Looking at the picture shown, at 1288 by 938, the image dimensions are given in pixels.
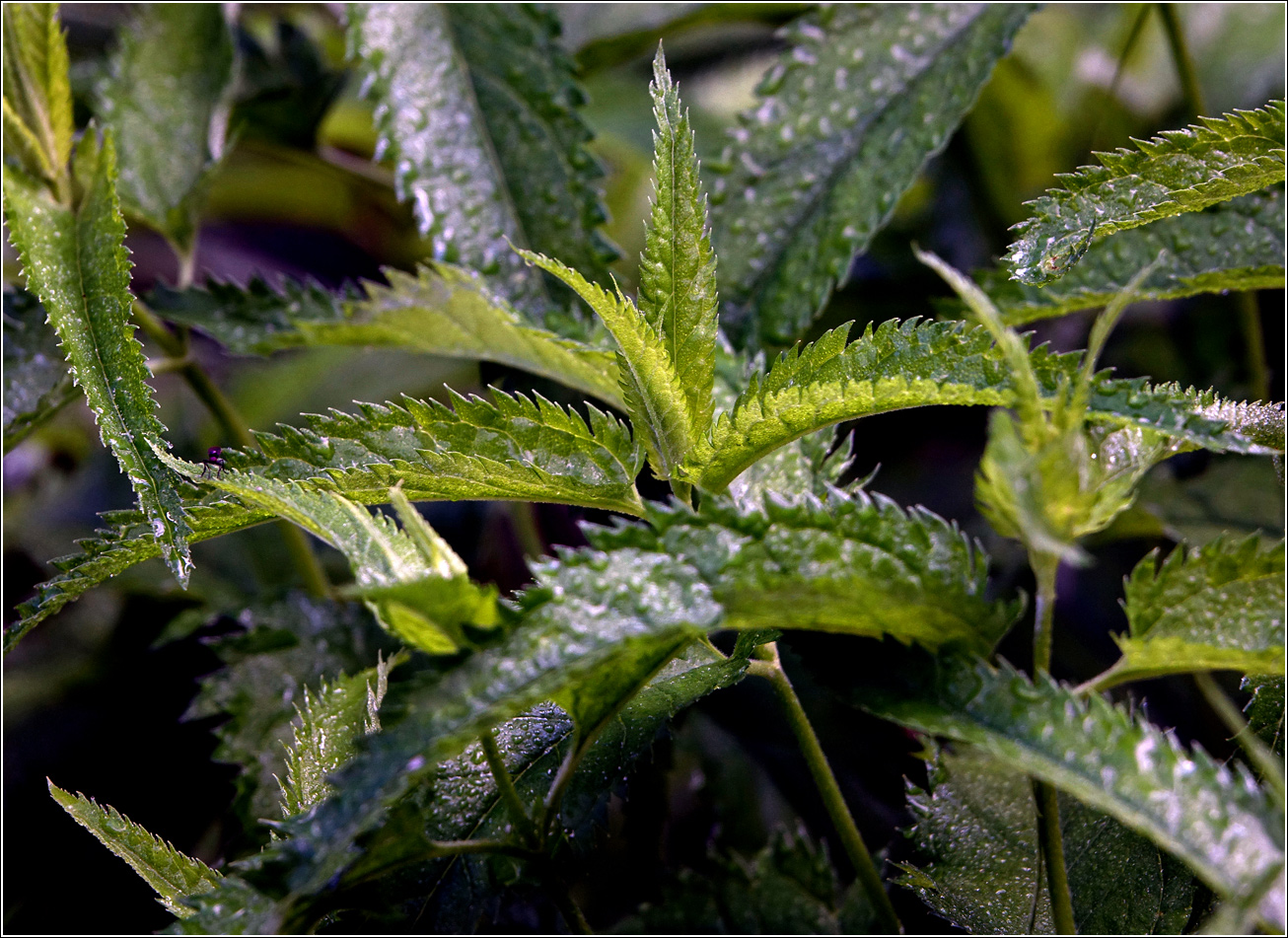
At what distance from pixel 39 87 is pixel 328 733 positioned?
0.51 m

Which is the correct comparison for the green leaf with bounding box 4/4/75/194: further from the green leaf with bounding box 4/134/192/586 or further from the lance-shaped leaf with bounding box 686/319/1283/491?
the lance-shaped leaf with bounding box 686/319/1283/491

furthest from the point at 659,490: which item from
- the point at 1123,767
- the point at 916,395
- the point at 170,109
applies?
the point at 170,109

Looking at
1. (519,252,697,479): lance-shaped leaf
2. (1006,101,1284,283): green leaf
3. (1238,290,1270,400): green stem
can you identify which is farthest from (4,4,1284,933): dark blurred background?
(1006,101,1284,283): green leaf

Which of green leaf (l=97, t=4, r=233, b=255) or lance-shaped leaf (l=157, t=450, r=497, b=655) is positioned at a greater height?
green leaf (l=97, t=4, r=233, b=255)

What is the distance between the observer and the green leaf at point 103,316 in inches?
18.6

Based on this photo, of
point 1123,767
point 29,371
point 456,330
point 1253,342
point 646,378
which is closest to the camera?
point 1123,767

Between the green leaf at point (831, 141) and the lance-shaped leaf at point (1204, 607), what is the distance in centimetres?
37

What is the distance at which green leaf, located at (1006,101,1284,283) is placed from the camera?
48 cm

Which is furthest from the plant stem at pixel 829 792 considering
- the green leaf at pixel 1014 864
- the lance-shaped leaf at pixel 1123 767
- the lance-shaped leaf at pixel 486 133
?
the lance-shaped leaf at pixel 486 133

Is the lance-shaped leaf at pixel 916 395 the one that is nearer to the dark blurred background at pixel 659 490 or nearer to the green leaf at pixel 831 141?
the dark blurred background at pixel 659 490

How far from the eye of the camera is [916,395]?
43cm

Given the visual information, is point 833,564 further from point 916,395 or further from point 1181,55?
point 1181,55

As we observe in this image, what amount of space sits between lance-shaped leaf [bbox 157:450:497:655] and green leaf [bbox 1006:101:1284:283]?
0.31 meters

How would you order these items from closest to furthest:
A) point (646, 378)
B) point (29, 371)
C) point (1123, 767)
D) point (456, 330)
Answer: point (1123, 767) < point (646, 378) < point (456, 330) < point (29, 371)
